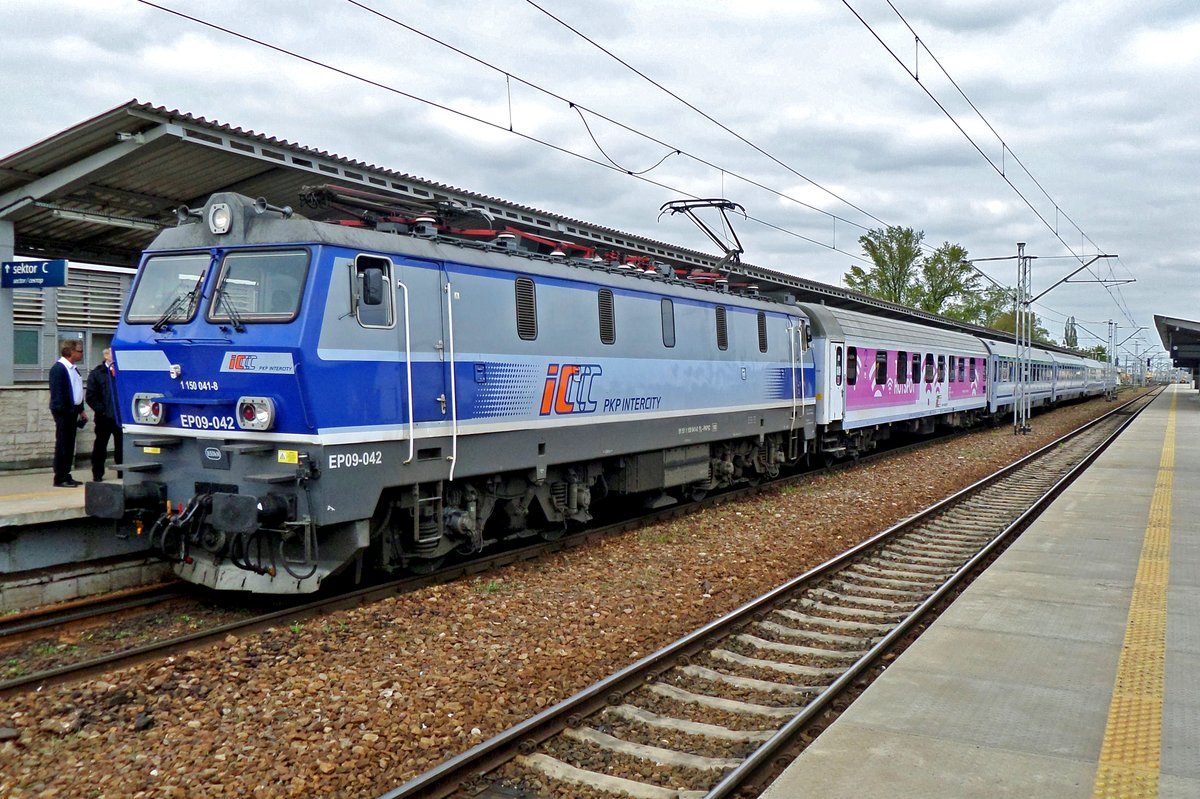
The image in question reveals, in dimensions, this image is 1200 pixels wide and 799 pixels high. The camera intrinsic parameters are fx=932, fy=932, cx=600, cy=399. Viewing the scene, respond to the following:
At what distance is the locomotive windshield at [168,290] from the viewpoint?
8664 mm

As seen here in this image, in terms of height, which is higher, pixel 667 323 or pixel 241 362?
pixel 667 323

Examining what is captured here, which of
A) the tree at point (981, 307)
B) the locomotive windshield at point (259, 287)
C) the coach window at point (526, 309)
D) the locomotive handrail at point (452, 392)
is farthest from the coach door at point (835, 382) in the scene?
the tree at point (981, 307)

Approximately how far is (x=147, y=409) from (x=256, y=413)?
1.46 m

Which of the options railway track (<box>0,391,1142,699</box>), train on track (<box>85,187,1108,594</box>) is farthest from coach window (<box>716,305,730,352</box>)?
railway track (<box>0,391,1142,699</box>)

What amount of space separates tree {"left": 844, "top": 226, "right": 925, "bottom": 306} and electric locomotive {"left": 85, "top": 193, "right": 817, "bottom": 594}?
59.3m

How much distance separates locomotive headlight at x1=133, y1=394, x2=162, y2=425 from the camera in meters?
8.73

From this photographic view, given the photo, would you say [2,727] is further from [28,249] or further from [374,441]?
[28,249]

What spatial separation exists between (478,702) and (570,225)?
11.0m

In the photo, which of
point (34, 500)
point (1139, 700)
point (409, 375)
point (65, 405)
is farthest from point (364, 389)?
point (1139, 700)

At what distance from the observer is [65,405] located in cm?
1068

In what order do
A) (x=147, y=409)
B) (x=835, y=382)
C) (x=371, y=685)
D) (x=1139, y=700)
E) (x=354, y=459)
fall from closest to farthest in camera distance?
1. (x=1139, y=700)
2. (x=371, y=685)
3. (x=354, y=459)
4. (x=147, y=409)
5. (x=835, y=382)

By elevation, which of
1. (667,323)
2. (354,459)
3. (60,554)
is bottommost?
(60,554)

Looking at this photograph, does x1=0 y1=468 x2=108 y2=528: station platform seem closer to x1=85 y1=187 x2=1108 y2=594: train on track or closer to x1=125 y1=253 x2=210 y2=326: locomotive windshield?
x1=85 y1=187 x2=1108 y2=594: train on track

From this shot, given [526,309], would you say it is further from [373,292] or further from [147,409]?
[147,409]
